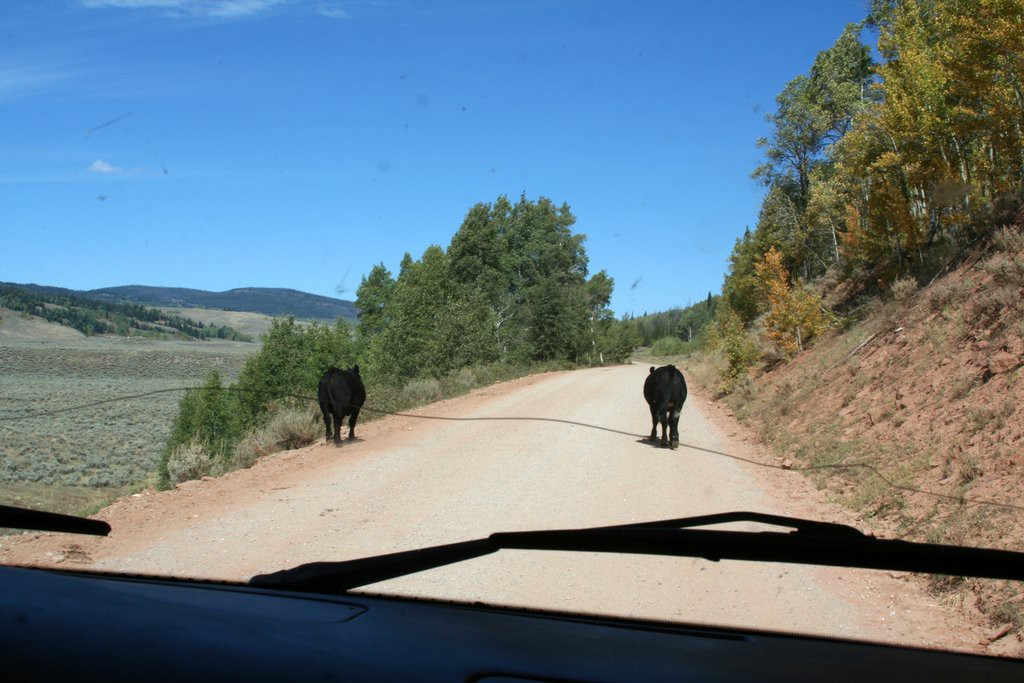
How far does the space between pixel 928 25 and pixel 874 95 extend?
65.1 ft

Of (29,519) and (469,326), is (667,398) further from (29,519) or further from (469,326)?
(469,326)

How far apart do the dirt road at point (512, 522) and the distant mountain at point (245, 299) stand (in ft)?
213

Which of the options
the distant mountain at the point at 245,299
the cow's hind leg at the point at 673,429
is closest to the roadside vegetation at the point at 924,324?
the cow's hind leg at the point at 673,429

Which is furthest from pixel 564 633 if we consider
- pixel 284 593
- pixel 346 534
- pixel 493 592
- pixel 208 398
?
pixel 208 398

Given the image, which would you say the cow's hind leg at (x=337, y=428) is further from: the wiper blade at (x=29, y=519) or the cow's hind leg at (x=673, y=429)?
the wiper blade at (x=29, y=519)

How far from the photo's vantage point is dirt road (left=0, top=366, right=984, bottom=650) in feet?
18.4

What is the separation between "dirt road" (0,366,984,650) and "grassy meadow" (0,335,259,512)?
2825 mm

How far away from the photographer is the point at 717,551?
2514mm

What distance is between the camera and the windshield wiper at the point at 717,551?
236cm

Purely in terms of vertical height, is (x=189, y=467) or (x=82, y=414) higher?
(x=189, y=467)

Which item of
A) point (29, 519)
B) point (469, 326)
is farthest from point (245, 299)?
point (29, 519)

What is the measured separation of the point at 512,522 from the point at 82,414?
2950 centimetres

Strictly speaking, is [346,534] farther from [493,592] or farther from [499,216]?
[499,216]

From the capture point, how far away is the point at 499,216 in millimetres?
54750
